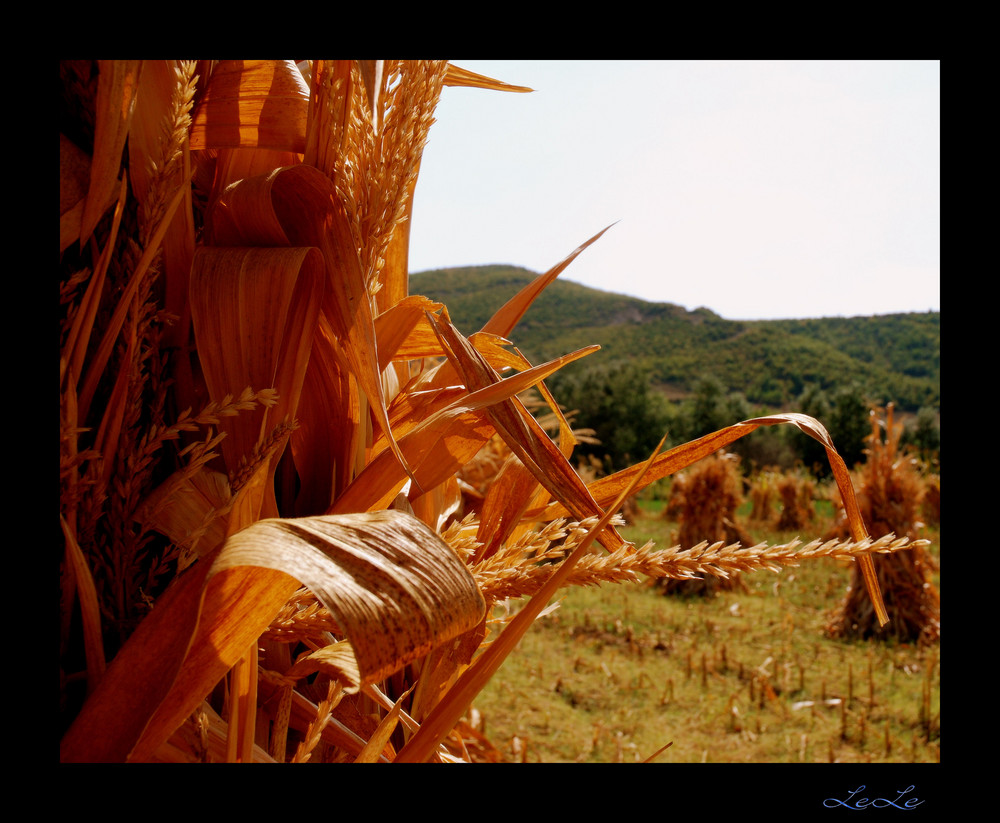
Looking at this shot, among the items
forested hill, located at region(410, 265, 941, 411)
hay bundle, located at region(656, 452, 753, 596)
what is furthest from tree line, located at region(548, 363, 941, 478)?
hay bundle, located at region(656, 452, 753, 596)

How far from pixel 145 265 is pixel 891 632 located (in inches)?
228

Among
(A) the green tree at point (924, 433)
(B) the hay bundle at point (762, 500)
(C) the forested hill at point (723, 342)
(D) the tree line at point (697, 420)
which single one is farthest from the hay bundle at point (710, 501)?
(C) the forested hill at point (723, 342)

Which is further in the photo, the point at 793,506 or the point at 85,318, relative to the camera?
the point at 793,506

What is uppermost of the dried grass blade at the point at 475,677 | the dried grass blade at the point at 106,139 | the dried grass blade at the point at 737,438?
the dried grass blade at the point at 106,139

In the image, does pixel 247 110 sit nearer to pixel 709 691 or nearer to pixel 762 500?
pixel 709 691

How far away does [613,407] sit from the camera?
22.1 metres

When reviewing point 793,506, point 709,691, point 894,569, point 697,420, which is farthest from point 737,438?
point 697,420

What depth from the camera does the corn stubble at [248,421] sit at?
0.37 meters

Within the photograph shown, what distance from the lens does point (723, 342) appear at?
36.0 meters

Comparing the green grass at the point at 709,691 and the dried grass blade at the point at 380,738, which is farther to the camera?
the green grass at the point at 709,691
